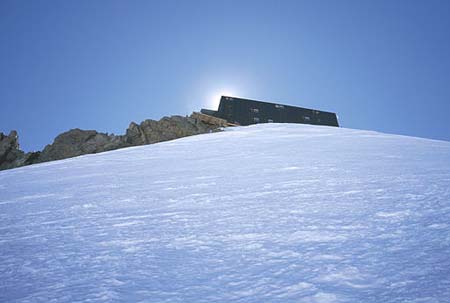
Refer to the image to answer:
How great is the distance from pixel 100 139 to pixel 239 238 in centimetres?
1126

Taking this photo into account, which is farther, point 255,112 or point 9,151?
point 255,112

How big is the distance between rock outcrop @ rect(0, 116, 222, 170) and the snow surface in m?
7.93

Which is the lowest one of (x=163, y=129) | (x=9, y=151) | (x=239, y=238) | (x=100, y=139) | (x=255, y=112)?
(x=239, y=238)

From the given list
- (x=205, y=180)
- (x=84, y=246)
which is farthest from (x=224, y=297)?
(x=205, y=180)

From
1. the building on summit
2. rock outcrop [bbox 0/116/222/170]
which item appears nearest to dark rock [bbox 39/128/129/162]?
rock outcrop [bbox 0/116/222/170]

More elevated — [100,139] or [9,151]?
[100,139]

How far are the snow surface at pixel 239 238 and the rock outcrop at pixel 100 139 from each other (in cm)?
793

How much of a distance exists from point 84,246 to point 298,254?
2.91 feet

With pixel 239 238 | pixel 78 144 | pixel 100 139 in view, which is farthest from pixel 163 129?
pixel 239 238

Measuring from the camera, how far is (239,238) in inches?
54.2

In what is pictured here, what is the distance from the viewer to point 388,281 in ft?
3.02

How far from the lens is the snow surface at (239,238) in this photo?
956 millimetres

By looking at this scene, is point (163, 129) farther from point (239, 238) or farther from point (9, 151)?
point (239, 238)

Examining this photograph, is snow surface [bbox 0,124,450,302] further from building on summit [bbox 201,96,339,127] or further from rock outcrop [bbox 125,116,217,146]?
building on summit [bbox 201,96,339,127]
